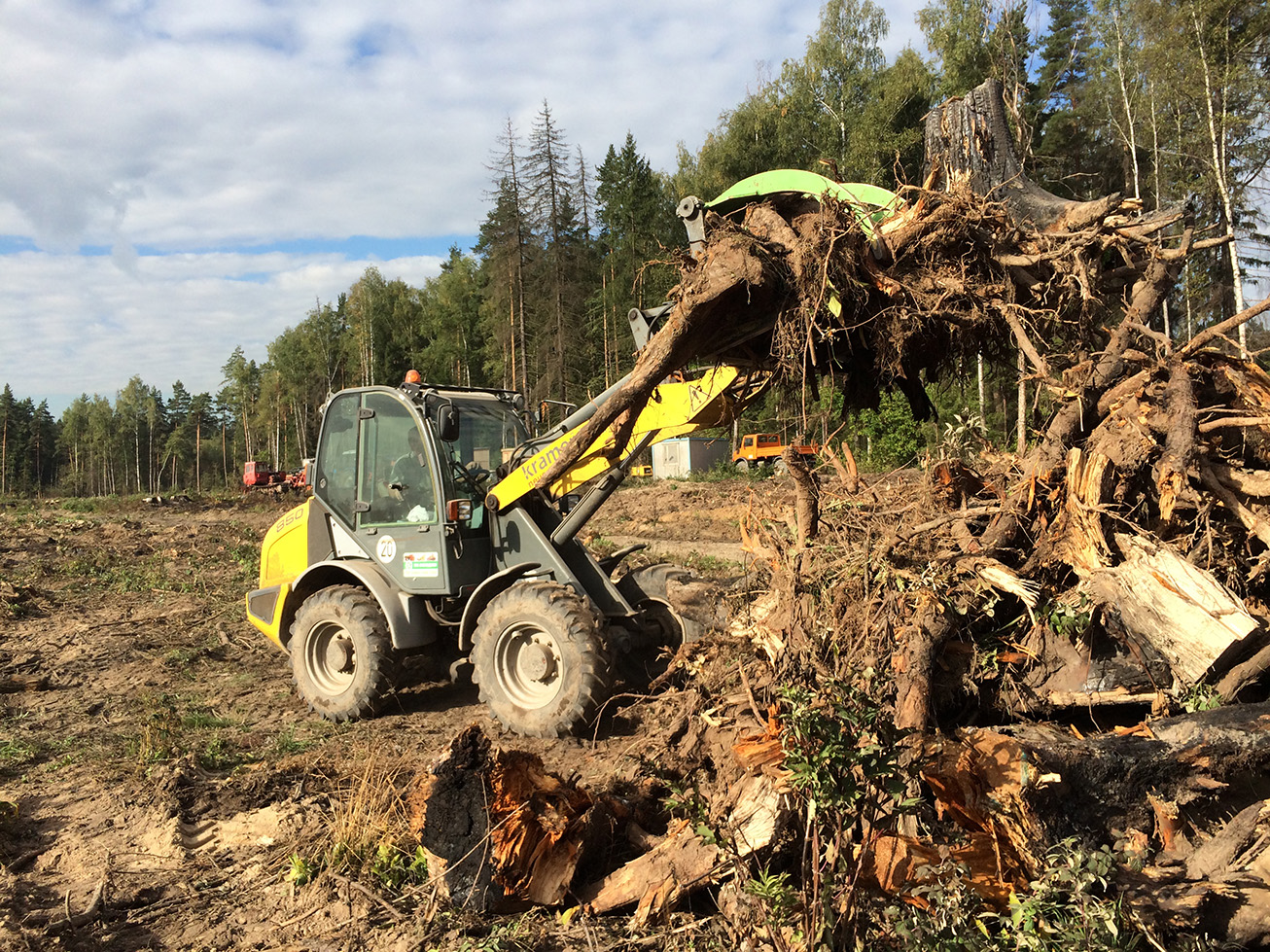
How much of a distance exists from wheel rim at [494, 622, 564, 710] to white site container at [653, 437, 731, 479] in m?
23.0

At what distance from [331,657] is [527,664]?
193cm

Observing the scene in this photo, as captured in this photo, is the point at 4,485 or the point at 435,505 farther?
the point at 4,485

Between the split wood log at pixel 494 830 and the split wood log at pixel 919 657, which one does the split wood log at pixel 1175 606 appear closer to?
the split wood log at pixel 919 657

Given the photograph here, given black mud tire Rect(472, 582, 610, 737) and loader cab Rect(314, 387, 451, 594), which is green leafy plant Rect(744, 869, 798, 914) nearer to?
black mud tire Rect(472, 582, 610, 737)

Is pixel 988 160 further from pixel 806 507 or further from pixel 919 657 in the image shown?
pixel 919 657

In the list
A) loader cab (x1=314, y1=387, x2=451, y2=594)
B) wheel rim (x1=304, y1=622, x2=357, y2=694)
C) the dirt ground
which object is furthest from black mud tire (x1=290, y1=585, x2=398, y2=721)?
loader cab (x1=314, y1=387, x2=451, y2=594)

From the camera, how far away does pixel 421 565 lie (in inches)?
249

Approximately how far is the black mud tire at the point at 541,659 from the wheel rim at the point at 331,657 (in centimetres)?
144

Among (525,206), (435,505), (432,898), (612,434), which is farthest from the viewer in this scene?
(525,206)

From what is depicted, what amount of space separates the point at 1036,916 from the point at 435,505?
4688 millimetres

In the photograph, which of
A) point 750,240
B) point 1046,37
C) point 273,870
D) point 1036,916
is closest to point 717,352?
point 750,240

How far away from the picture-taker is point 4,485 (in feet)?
245

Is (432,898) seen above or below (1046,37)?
below

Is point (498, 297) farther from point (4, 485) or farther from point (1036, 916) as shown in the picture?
point (4, 485)
